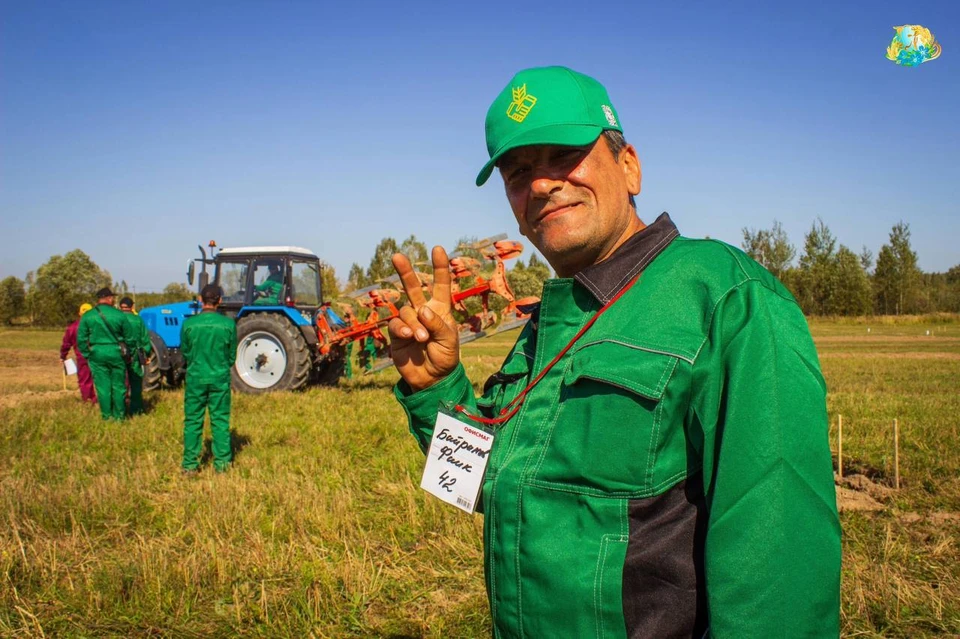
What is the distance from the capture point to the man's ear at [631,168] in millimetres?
1722

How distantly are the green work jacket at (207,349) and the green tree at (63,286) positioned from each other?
39.2 m

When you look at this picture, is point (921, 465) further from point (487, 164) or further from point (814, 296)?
point (814, 296)

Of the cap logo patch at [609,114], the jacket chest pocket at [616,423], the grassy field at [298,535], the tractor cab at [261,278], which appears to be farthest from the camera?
the tractor cab at [261,278]

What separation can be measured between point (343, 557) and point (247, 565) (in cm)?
59

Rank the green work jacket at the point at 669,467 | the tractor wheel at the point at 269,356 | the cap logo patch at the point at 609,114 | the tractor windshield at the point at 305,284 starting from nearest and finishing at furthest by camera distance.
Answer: the green work jacket at the point at 669,467 → the cap logo patch at the point at 609,114 → the tractor wheel at the point at 269,356 → the tractor windshield at the point at 305,284

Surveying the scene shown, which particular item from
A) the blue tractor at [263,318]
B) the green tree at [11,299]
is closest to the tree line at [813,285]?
the green tree at [11,299]

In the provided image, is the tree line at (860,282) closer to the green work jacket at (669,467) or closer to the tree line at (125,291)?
the tree line at (125,291)

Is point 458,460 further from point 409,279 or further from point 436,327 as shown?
point 409,279

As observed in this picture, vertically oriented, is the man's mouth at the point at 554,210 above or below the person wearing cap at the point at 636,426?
above

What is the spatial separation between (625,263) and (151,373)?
12645 millimetres

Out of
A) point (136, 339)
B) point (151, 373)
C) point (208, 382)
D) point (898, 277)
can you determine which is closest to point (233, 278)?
point (151, 373)

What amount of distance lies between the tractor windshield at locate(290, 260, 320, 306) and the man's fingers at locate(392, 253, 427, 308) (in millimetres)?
10530

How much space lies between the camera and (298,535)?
4.73 metres

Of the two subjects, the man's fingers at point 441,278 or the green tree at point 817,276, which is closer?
the man's fingers at point 441,278
